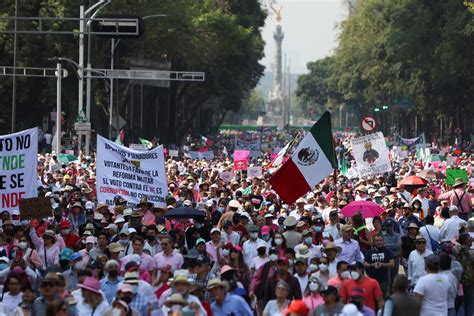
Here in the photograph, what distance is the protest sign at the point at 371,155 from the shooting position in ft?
105

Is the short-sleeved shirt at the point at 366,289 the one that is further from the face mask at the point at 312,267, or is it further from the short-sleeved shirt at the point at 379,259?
the short-sleeved shirt at the point at 379,259

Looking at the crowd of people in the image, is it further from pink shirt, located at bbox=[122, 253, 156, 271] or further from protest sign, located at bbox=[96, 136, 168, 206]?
protest sign, located at bbox=[96, 136, 168, 206]

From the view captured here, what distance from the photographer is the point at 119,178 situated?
23406 mm

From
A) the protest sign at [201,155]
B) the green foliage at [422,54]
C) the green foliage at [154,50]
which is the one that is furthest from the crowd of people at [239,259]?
the green foliage at [422,54]

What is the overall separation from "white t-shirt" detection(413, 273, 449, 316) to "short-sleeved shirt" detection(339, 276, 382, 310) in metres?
0.40

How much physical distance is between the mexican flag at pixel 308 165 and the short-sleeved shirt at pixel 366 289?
25.6ft

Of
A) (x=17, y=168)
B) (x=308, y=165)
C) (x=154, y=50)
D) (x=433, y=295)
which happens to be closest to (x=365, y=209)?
(x=308, y=165)

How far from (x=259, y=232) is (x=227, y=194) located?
7.74 metres

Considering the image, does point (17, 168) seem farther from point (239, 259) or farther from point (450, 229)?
point (450, 229)

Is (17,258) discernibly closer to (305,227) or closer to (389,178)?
(305,227)

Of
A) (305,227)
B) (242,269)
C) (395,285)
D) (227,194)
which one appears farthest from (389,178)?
(395,285)

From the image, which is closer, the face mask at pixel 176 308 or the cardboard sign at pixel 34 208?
the face mask at pixel 176 308

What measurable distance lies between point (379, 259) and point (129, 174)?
6.92 m

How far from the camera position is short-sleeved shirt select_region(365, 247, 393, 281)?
1747 centimetres
